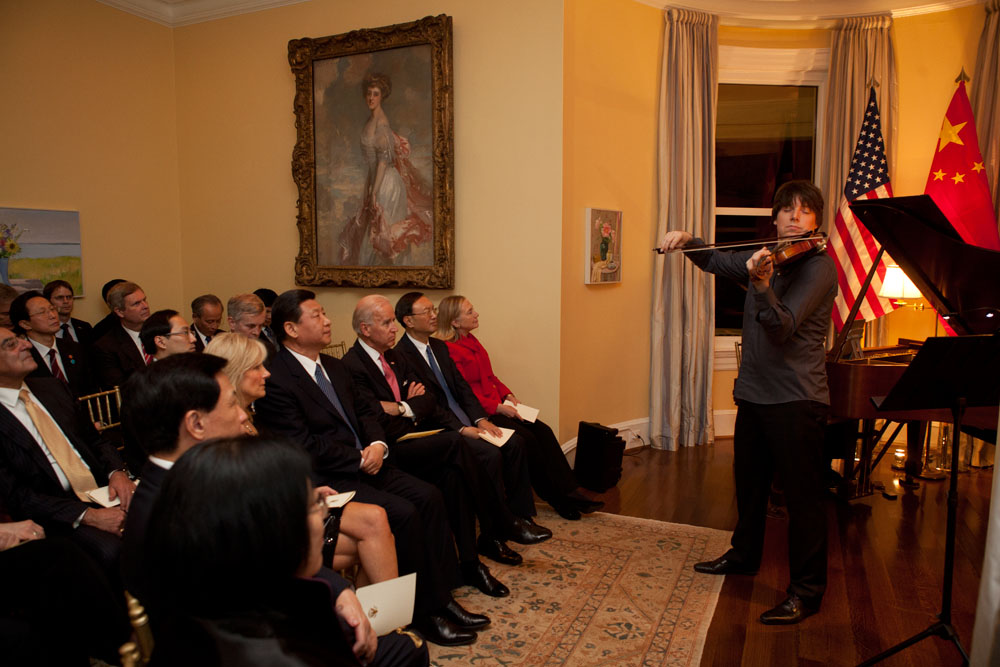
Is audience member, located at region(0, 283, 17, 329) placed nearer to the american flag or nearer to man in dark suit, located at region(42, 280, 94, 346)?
man in dark suit, located at region(42, 280, 94, 346)

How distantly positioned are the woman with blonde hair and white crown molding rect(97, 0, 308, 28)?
175 inches

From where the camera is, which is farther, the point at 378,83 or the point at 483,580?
the point at 378,83

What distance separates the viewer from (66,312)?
5262 millimetres

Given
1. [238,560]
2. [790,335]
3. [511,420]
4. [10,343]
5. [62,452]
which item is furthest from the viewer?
[511,420]

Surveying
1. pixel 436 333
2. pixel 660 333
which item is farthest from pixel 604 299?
pixel 436 333

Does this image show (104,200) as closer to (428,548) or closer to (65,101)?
(65,101)

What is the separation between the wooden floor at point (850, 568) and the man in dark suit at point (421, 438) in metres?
1.13

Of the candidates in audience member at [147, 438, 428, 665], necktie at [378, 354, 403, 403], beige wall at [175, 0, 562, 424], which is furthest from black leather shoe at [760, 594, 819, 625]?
audience member at [147, 438, 428, 665]

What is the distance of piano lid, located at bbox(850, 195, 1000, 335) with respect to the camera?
304 cm

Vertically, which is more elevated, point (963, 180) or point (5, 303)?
point (963, 180)

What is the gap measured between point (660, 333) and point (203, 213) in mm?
4585

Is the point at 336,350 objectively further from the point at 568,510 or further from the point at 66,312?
the point at 568,510

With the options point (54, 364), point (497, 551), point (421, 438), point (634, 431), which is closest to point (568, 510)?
point (497, 551)

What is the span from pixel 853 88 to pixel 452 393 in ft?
15.4
